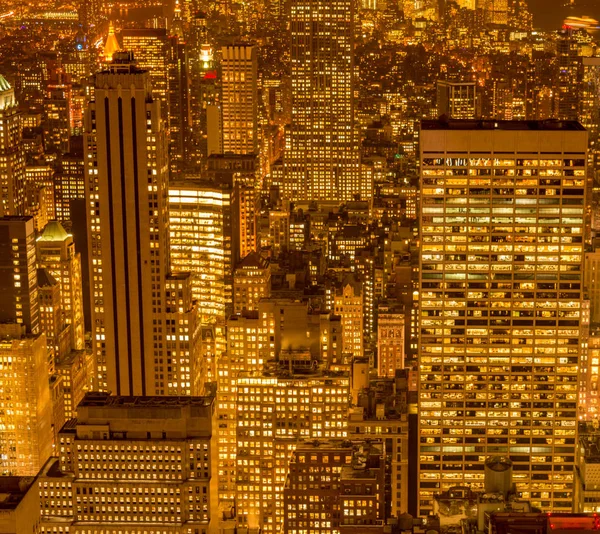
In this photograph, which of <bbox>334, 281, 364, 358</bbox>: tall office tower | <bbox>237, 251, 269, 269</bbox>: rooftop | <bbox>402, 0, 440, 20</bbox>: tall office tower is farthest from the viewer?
<bbox>402, 0, 440, 20</bbox>: tall office tower

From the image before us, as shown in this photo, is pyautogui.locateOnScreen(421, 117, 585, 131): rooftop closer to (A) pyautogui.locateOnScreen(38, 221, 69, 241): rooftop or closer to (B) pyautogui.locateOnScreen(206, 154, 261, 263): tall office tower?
(B) pyautogui.locateOnScreen(206, 154, 261, 263): tall office tower

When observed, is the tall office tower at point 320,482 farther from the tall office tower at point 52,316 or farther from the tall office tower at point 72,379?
the tall office tower at point 52,316

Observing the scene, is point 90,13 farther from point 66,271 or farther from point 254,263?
point 254,263

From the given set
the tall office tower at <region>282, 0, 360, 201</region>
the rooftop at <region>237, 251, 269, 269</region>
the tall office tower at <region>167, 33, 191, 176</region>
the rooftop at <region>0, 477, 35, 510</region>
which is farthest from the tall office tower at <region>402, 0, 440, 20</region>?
the rooftop at <region>0, 477, 35, 510</region>

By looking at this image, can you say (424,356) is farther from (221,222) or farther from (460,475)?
(221,222)

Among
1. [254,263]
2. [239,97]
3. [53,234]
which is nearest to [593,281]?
[254,263]

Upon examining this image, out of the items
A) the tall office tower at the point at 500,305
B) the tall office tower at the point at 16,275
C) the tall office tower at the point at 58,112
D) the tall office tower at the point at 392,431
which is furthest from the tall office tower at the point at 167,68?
the tall office tower at the point at 500,305
